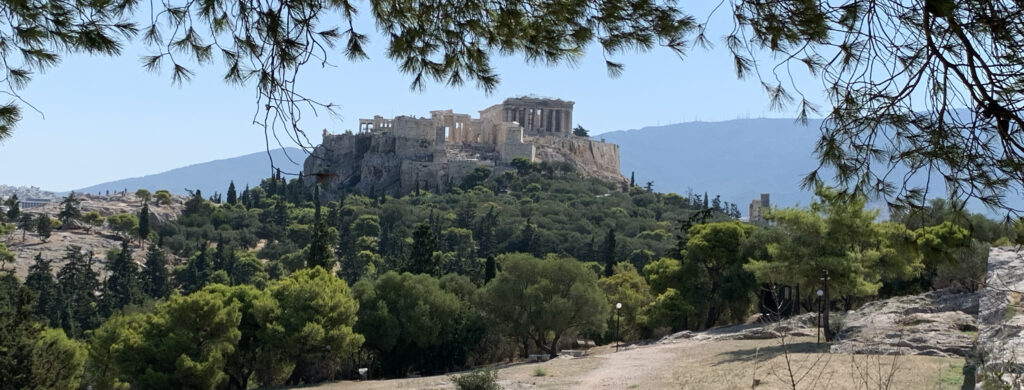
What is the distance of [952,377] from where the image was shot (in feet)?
61.3

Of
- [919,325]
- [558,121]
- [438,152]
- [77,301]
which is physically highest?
[558,121]

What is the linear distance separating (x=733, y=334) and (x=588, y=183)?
78511 millimetres

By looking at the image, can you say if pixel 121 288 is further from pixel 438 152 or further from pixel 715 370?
pixel 438 152

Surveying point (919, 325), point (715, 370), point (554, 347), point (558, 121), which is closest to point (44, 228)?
point (558, 121)

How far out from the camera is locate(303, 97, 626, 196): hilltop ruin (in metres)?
116

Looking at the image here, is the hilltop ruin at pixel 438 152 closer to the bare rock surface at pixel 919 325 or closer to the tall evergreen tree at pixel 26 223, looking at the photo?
the tall evergreen tree at pixel 26 223

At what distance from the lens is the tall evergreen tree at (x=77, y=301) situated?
5336 cm

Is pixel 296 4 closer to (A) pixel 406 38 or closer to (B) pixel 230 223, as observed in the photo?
(A) pixel 406 38

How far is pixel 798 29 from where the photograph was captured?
7449 mm

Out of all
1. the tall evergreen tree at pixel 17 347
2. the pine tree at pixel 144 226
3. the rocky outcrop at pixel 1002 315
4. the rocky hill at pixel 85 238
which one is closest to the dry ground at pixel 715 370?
the rocky outcrop at pixel 1002 315

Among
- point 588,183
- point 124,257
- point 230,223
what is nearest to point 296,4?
point 124,257

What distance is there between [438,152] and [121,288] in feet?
189

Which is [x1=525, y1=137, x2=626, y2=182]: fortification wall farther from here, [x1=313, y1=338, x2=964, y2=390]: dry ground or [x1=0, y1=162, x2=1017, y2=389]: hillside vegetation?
[x1=313, y1=338, x2=964, y2=390]: dry ground

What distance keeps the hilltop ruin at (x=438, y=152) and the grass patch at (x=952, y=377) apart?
93515mm
